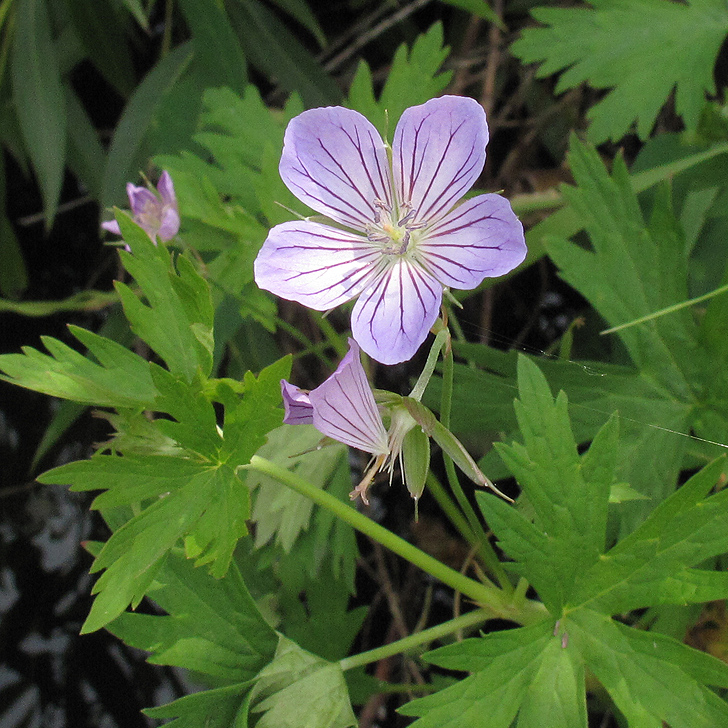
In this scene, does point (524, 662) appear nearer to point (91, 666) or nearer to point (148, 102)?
point (91, 666)

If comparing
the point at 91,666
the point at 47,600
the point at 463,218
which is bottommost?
the point at 91,666

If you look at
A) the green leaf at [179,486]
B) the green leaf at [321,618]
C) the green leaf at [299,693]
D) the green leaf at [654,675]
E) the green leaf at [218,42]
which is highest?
the green leaf at [218,42]

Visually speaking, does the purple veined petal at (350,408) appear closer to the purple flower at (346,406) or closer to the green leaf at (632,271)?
the purple flower at (346,406)

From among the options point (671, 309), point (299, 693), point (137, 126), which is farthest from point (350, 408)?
point (137, 126)

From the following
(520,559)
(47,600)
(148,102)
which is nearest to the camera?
(520,559)

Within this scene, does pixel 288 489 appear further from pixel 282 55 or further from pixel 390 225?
pixel 282 55

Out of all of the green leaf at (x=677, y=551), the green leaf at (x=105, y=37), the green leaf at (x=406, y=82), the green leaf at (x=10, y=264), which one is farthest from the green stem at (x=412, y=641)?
the green leaf at (x=105, y=37)

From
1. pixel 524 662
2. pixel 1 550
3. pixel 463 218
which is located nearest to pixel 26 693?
pixel 1 550
